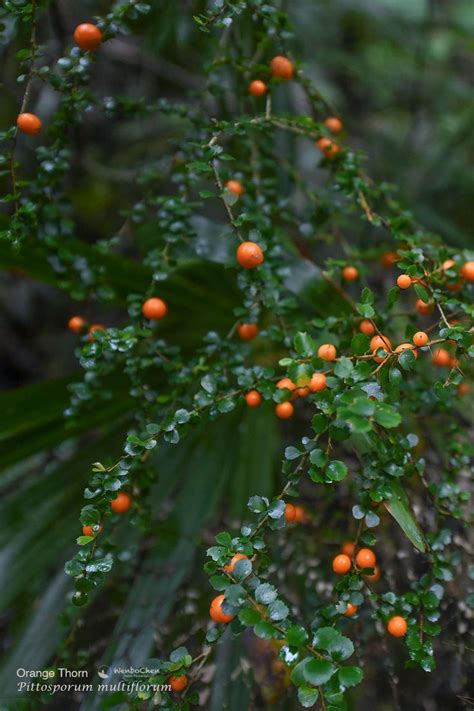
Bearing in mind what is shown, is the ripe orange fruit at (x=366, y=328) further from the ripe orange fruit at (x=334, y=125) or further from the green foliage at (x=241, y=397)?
the ripe orange fruit at (x=334, y=125)

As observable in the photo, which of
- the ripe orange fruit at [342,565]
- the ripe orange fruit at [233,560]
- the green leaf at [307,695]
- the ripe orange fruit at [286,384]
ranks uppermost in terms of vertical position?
the ripe orange fruit at [286,384]

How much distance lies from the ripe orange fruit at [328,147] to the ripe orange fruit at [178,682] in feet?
2.16

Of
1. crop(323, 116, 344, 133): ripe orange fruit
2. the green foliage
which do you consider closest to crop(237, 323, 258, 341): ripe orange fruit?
the green foliage

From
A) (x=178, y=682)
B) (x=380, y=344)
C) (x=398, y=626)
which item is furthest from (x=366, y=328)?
(x=178, y=682)

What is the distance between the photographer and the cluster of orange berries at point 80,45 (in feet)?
2.14

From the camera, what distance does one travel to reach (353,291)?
106 cm

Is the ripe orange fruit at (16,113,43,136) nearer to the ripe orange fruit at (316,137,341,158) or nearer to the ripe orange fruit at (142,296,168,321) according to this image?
the ripe orange fruit at (142,296,168,321)

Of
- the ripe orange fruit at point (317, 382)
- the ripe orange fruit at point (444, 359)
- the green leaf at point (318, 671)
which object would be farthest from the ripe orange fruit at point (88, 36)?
the green leaf at point (318, 671)

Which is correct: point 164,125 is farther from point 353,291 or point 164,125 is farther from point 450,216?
point 353,291

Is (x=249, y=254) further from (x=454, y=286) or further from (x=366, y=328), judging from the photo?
(x=454, y=286)

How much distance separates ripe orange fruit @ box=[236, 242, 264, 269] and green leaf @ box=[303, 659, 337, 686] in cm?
40

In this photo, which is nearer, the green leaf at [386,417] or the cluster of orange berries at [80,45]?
the green leaf at [386,417]

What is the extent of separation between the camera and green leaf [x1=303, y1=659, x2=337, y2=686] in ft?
1.47

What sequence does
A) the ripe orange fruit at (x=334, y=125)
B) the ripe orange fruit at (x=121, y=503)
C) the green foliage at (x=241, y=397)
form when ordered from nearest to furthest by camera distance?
the green foliage at (x=241, y=397), the ripe orange fruit at (x=121, y=503), the ripe orange fruit at (x=334, y=125)
